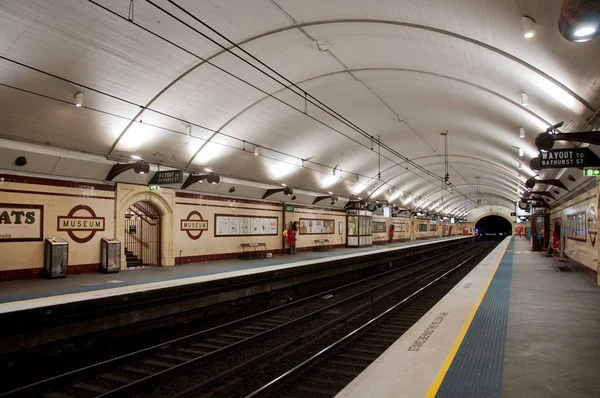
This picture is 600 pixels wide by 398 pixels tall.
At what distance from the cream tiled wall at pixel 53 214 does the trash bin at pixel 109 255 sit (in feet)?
0.55

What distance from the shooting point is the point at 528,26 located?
6988mm

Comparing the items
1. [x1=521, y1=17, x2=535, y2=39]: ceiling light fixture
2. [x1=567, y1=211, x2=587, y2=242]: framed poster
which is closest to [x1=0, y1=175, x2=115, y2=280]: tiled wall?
[x1=521, y1=17, x2=535, y2=39]: ceiling light fixture

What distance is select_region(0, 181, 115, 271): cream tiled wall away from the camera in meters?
11.1

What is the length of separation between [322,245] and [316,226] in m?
1.46

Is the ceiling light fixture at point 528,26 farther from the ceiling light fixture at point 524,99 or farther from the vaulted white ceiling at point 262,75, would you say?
the ceiling light fixture at point 524,99

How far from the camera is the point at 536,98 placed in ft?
33.6

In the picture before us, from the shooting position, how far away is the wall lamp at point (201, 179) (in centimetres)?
1530

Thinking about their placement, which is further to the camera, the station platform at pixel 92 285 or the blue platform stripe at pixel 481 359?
the station platform at pixel 92 285

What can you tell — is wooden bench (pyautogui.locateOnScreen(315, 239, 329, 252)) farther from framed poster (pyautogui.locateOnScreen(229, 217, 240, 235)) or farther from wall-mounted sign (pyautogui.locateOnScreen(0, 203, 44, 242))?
wall-mounted sign (pyautogui.locateOnScreen(0, 203, 44, 242))

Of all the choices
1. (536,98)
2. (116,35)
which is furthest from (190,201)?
(536,98)

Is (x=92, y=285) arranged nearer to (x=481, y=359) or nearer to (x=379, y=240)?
(x=481, y=359)

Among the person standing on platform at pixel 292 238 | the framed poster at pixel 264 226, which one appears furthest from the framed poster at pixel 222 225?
the person standing on platform at pixel 292 238

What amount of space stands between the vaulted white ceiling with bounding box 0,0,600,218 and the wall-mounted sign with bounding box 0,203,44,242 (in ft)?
3.79

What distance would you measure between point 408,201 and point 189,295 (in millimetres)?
34018
